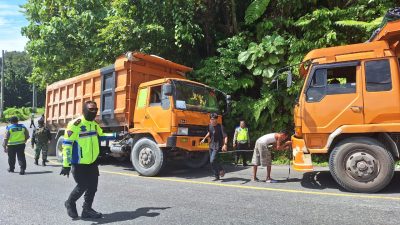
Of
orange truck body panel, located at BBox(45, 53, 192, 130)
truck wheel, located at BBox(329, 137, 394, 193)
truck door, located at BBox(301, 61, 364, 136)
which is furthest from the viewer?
orange truck body panel, located at BBox(45, 53, 192, 130)

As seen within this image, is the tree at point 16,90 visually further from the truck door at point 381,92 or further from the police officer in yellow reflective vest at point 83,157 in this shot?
the truck door at point 381,92

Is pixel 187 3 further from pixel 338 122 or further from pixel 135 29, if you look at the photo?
pixel 338 122

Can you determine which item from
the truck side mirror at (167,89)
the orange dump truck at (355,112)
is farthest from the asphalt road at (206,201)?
the truck side mirror at (167,89)

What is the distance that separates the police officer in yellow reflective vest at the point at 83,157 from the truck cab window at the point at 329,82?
166 inches

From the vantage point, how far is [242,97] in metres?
14.2

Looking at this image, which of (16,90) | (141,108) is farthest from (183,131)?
(16,90)

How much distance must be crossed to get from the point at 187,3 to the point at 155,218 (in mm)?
10618

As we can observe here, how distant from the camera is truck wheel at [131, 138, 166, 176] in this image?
9.89 meters

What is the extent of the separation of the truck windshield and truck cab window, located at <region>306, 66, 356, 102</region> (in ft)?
10.8

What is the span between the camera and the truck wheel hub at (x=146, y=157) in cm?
1007

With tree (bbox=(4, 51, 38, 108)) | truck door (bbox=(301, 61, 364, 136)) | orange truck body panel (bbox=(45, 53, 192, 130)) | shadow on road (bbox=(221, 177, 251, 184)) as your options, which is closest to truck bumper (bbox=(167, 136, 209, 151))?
shadow on road (bbox=(221, 177, 251, 184))

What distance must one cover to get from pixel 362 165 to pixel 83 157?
191 inches

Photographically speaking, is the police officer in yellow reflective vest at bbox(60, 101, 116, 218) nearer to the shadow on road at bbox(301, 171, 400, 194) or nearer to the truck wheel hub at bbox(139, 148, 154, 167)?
the truck wheel hub at bbox(139, 148, 154, 167)

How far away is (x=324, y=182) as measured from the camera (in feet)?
27.6
